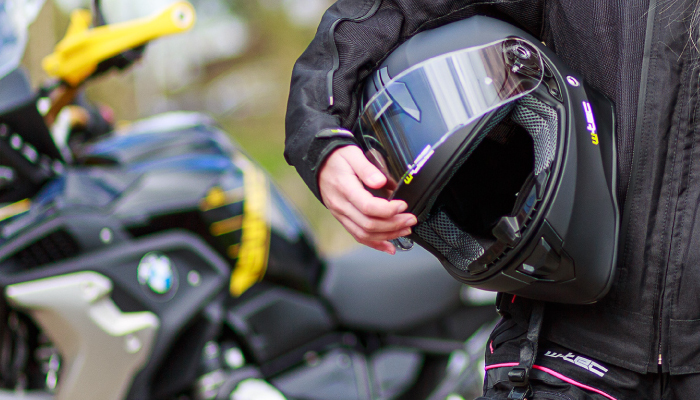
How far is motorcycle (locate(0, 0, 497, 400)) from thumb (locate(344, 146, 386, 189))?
0.98 m

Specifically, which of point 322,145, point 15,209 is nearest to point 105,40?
point 15,209

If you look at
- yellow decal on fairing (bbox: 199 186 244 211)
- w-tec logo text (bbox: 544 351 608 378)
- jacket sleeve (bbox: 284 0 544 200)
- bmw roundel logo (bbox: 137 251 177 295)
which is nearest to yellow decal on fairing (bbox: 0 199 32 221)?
bmw roundel logo (bbox: 137 251 177 295)

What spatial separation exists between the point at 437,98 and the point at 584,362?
42cm

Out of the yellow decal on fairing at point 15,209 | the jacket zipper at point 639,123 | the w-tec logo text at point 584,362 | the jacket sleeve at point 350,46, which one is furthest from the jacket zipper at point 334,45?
the yellow decal on fairing at point 15,209

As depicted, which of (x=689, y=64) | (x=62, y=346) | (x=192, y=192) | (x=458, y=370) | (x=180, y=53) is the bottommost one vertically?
(x=180, y=53)

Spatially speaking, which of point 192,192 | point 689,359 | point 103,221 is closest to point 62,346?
point 103,221

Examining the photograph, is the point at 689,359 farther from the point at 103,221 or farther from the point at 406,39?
the point at 103,221

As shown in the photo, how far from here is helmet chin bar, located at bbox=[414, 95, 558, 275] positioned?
830 millimetres

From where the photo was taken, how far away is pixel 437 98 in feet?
2.83

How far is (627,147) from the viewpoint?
2.80ft

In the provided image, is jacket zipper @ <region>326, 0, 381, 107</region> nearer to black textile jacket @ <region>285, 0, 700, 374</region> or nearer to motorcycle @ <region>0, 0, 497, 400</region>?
black textile jacket @ <region>285, 0, 700, 374</region>

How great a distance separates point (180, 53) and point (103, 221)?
33.4ft

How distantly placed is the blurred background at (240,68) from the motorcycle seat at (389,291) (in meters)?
4.45

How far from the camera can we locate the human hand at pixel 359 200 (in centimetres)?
75
